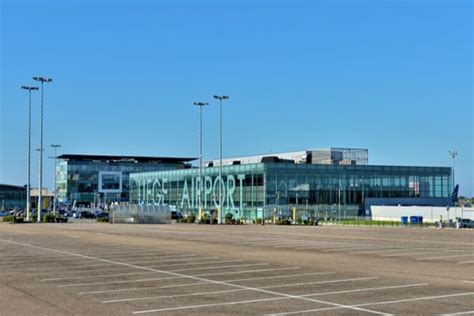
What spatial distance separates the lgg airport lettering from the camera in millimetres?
104812

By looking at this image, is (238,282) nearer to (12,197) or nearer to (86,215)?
(86,215)

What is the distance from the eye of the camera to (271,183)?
9725cm

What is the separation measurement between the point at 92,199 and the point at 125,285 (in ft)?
561

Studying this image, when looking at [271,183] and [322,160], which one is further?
[322,160]

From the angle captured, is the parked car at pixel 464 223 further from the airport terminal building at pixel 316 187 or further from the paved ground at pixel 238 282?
the paved ground at pixel 238 282

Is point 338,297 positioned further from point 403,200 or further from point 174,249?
point 403,200

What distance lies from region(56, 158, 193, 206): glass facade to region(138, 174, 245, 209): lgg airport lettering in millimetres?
38922

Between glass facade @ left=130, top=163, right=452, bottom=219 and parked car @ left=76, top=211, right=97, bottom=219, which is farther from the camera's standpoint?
parked car @ left=76, top=211, right=97, bottom=219

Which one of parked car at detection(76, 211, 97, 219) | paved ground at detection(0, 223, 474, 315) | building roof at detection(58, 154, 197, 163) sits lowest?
parked car at detection(76, 211, 97, 219)

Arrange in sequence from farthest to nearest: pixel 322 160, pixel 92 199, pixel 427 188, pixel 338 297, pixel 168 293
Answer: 1. pixel 92 199
2. pixel 322 160
3. pixel 427 188
4. pixel 168 293
5. pixel 338 297

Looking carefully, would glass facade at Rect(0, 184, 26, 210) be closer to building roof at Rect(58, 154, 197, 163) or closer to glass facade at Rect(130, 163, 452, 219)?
building roof at Rect(58, 154, 197, 163)

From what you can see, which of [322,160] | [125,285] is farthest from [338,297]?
[322,160]

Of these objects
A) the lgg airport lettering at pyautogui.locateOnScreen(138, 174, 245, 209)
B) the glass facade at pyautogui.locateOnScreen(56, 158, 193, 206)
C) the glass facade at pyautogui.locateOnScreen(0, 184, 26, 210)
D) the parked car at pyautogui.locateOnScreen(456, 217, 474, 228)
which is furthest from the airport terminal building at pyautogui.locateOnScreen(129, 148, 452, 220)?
the glass facade at pyautogui.locateOnScreen(0, 184, 26, 210)

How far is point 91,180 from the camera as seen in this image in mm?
183125
